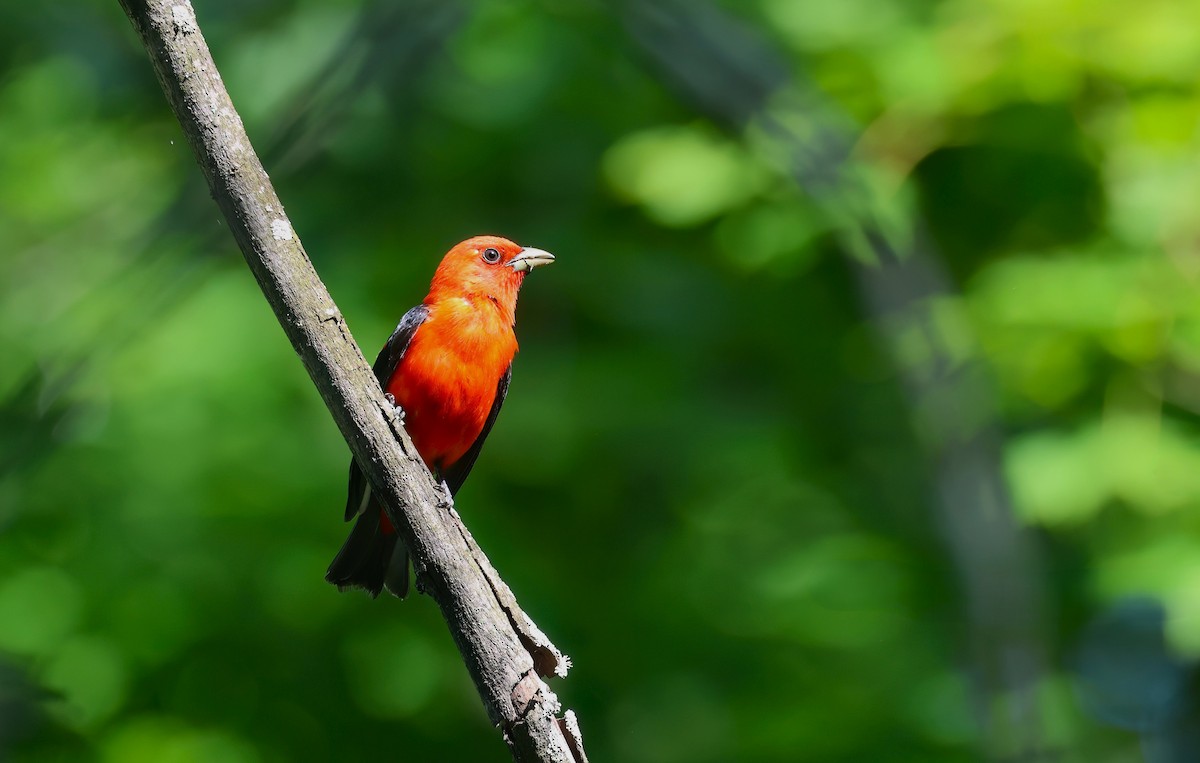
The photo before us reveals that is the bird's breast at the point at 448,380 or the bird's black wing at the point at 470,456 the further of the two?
the bird's black wing at the point at 470,456

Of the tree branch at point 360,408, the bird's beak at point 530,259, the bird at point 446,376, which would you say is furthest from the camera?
the bird's beak at point 530,259

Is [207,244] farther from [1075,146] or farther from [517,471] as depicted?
[1075,146]

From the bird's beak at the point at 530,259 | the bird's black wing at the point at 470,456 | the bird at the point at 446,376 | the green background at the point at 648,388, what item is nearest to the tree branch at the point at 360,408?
the green background at the point at 648,388

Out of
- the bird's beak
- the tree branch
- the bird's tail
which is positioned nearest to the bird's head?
the bird's beak

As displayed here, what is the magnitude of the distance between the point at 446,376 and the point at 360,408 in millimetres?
2307

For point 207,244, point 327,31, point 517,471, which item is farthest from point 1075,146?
point 207,244

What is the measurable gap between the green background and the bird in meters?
0.46

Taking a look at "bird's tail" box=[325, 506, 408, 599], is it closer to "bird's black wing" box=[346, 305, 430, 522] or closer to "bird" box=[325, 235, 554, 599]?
"bird" box=[325, 235, 554, 599]

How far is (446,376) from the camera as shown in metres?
4.96

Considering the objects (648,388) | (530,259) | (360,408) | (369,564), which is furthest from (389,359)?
(360,408)

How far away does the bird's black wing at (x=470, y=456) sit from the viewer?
209 inches

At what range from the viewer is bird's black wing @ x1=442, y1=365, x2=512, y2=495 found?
531cm

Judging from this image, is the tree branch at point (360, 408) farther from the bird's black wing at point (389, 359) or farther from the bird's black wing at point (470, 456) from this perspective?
the bird's black wing at point (470, 456)

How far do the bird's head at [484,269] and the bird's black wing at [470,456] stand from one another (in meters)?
0.37
